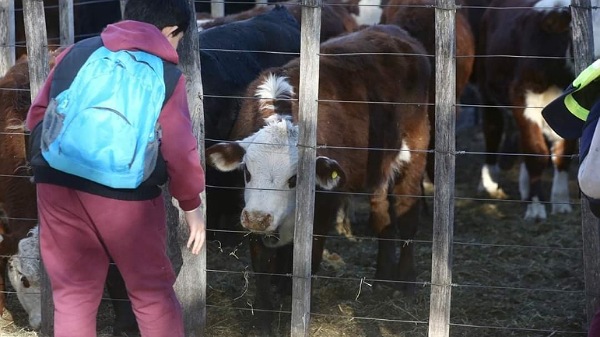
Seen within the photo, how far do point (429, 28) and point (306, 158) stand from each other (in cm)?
357

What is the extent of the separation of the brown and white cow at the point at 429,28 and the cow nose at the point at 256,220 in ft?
7.48

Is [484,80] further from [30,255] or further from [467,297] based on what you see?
[30,255]

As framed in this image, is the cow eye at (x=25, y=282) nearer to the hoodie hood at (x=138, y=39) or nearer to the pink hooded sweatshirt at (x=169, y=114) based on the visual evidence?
the pink hooded sweatshirt at (x=169, y=114)

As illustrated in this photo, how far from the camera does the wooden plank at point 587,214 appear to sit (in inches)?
187

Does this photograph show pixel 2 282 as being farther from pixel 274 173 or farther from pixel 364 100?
pixel 364 100

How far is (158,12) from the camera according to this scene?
3.81 m

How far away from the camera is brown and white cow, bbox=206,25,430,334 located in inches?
218

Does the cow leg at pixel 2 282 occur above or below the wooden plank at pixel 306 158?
below

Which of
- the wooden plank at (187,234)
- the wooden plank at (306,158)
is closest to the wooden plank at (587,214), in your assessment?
the wooden plank at (306,158)

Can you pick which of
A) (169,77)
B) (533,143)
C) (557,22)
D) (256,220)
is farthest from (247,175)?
(533,143)

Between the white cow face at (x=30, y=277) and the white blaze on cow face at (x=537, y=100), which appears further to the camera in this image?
the white blaze on cow face at (x=537, y=100)

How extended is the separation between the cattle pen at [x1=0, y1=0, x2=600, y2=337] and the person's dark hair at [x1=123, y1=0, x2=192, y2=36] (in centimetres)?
114

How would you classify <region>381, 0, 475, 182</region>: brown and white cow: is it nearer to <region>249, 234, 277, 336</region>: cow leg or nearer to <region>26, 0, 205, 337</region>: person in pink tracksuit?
<region>249, 234, 277, 336</region>: cow leg

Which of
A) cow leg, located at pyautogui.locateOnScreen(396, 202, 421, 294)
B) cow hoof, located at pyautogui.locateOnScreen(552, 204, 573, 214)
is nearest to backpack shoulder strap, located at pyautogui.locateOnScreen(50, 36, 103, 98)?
cow leg, located at pyautogui.locateOnScreen(396, 202, 421, 294)
